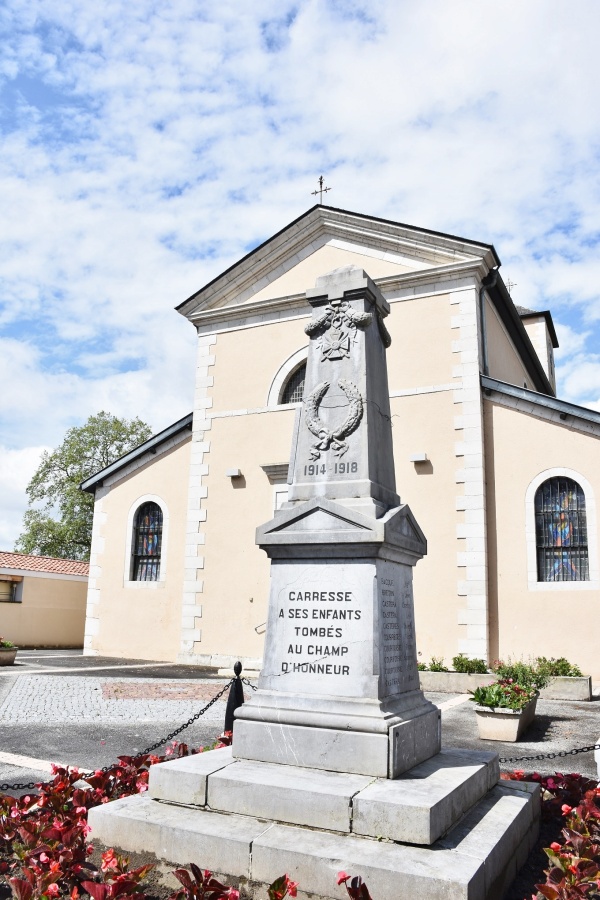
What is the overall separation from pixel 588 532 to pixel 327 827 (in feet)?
33.2

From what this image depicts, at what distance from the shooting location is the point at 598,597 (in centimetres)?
1249

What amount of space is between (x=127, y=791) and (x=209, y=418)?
41.5ft

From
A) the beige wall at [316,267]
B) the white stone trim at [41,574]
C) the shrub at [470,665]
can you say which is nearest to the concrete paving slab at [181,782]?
the shrub at [470,665]

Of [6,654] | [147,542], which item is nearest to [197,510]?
[147,542]

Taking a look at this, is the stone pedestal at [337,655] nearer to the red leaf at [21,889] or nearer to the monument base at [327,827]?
the monument base at [327,827]

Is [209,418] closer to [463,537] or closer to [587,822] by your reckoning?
[463,537]

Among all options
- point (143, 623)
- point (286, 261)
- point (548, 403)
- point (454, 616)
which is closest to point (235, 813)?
point (454, 616)

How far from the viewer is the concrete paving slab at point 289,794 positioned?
3.95 m

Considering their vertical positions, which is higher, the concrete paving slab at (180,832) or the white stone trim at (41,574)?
the white stone trim at (41,574)

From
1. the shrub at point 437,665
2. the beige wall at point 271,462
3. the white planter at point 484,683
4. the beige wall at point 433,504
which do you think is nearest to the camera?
the white planter at point 484,683

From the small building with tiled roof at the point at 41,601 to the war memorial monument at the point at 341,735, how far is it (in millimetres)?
17677

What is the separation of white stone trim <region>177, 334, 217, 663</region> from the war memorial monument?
11037 millimetres

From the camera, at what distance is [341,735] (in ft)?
14.6

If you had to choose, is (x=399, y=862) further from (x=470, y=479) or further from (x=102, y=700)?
(x=470, y=479)
